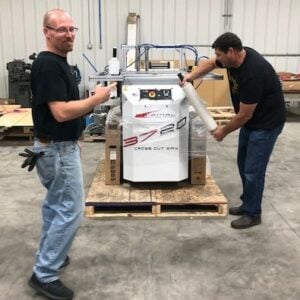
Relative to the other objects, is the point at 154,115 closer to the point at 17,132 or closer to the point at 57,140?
the point at 57,140

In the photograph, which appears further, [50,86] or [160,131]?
[160,131]

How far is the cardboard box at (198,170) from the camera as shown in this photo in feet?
11.8

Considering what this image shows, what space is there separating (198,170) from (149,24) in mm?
4821

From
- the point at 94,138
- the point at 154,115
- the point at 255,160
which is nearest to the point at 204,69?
the point at 154,115

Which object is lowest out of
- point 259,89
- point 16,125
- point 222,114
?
point 222,114

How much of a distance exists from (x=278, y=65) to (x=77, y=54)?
3753mm

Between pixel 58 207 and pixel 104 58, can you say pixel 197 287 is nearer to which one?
pixel 58 207

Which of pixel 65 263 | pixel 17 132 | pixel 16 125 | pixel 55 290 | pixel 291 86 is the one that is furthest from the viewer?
pixel 291 86

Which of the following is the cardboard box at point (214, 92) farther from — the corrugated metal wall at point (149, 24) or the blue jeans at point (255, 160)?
the blue jeans at point (255, 160)

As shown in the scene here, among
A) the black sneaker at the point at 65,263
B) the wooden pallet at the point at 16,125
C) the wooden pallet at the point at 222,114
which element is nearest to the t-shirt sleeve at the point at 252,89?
the black sneaker at the point at 65,263

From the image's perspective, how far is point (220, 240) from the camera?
296 cm

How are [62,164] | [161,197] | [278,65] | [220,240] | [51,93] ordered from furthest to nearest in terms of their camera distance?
[278,65] → [161,197] → [220,240] → [62,164] → [51,93]

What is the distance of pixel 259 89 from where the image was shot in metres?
2.82

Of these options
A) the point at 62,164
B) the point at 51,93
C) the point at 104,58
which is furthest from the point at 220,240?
the point at 104,58
